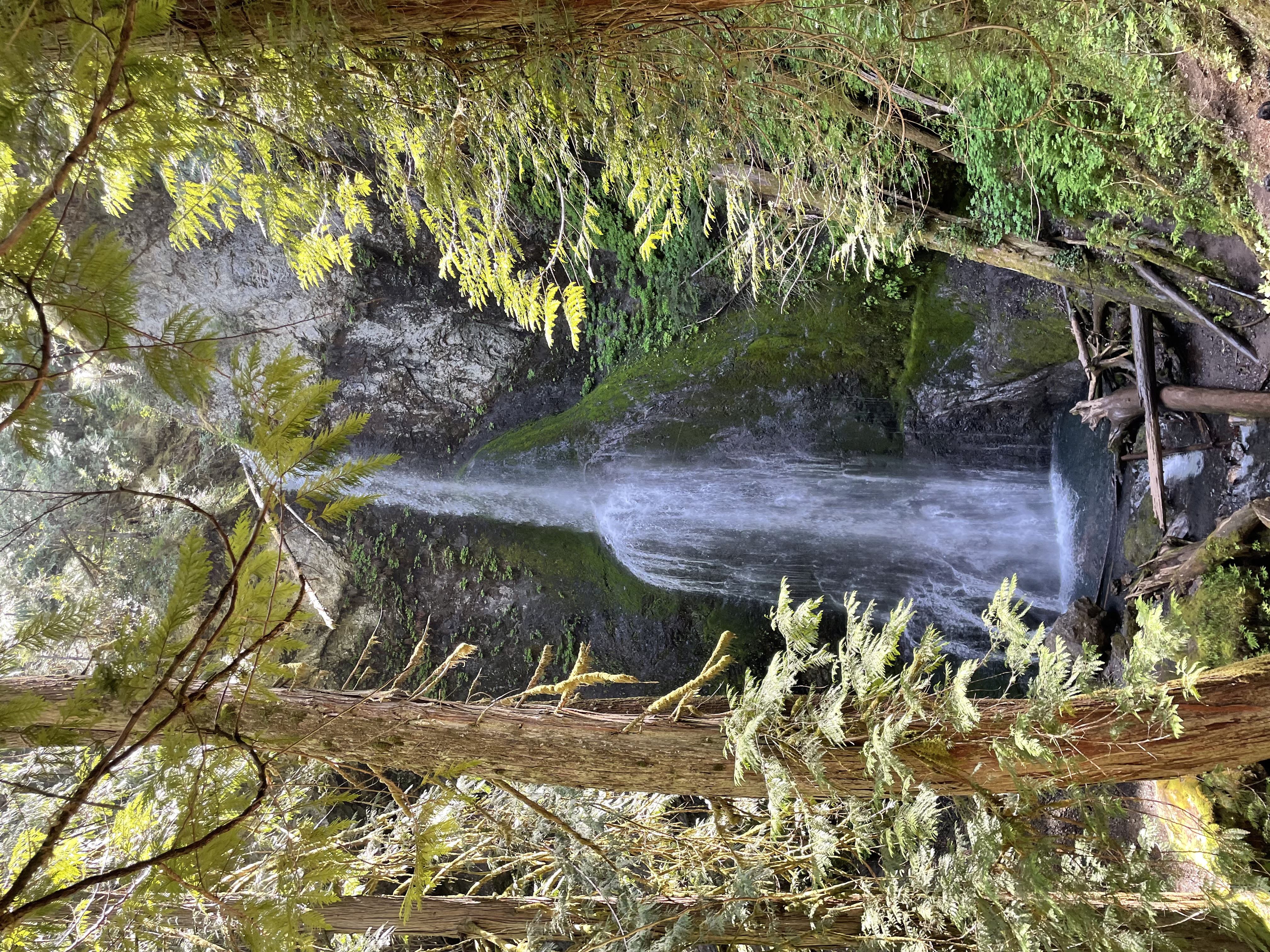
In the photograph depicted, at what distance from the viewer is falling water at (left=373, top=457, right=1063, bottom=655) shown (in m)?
6.20

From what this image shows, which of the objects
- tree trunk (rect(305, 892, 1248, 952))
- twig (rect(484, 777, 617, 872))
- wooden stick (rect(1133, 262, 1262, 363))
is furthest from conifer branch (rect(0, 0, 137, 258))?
wooden stick (rect(1133, 262, 1262, 363))

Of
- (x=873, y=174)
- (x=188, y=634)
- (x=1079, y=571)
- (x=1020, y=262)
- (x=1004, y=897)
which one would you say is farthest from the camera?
(x=1079, y=571)

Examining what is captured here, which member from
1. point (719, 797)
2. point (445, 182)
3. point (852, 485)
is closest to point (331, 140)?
point (445, 182)

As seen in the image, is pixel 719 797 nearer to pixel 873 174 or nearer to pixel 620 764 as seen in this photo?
pixel 620 764

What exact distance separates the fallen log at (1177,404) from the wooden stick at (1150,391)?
97 mm

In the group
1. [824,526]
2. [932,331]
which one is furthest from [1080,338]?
[824,526]

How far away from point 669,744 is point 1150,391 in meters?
3.99

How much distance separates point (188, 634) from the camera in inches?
121

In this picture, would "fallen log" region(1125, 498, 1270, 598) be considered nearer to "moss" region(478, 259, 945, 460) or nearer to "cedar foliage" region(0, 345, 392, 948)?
"moss" region(478, 259, 945, 460)

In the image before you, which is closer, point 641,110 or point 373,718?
point 373,718

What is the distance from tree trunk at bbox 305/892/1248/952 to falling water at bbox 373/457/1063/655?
A: 3.16 metres

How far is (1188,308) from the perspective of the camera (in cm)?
451

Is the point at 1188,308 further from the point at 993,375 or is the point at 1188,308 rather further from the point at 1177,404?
the point at 993,375

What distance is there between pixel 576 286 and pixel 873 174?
7.04 ft
